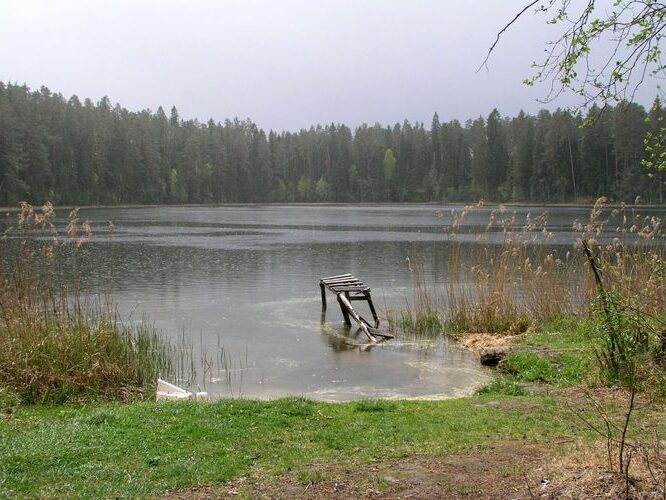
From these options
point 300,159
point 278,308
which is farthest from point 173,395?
point 300,159

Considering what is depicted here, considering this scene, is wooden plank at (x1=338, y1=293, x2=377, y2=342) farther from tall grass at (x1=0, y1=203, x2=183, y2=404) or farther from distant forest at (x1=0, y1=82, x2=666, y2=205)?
distant forest at (x1=0, y1=82, x2=666, y2=205)

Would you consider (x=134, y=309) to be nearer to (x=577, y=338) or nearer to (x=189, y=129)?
(x=577, y=338)

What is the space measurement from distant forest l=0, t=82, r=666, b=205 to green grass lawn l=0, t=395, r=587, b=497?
69.5m

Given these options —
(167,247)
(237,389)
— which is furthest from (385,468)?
(167,247)

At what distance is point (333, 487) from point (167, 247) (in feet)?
120

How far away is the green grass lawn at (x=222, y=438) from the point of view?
19.5 feet

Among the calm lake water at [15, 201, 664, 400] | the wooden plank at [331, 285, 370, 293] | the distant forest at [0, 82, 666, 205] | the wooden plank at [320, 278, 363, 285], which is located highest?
the distant forest at [0, 82, 666, 205]

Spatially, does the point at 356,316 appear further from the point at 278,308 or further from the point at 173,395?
the point at 173,395

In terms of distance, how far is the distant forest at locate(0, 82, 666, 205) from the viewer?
97.6 meters

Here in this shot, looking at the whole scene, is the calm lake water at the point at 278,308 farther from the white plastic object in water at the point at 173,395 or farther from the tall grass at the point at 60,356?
the tall grass at the point at 60,356

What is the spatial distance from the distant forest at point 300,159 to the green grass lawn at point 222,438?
69.5 metres

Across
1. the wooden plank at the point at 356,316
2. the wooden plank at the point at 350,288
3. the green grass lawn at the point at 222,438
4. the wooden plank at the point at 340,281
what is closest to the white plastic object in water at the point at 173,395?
the green grass lawn at the point at 222,438

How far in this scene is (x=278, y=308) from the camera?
70.2ft

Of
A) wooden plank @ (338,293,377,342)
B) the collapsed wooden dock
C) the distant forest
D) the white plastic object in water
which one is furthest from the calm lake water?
the distant forest
